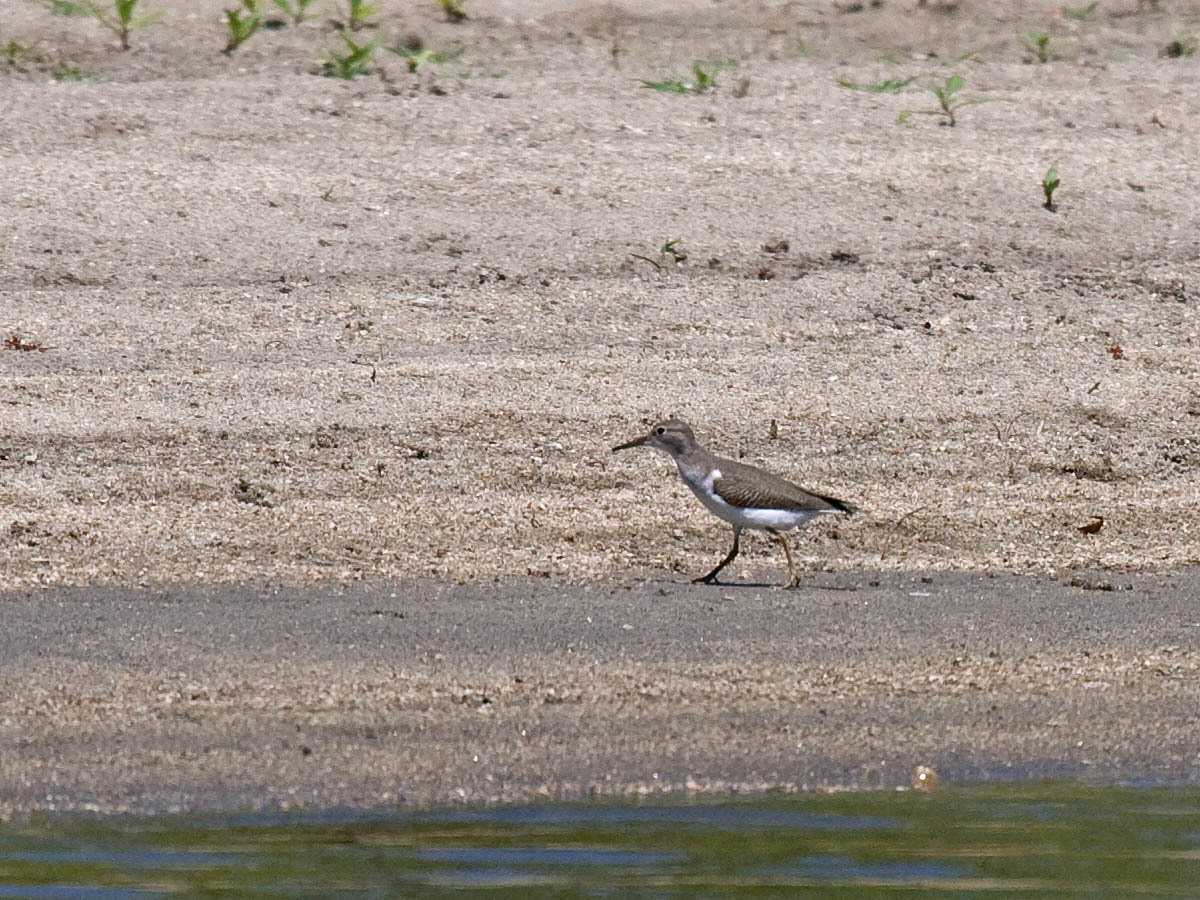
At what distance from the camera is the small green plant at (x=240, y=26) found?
13688mm

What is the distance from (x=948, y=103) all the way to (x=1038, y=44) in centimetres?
174

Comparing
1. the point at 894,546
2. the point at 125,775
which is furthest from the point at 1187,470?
the point at 125,775

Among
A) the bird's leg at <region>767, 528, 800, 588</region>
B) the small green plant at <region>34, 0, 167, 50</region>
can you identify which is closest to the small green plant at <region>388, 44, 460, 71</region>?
the small green plant at <region>34, 0, 167, 50</region>

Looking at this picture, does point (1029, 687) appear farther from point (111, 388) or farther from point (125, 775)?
point (111, 388)

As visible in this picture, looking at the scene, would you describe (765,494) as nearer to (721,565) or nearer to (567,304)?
(721,565)

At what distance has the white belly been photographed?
8109 mm

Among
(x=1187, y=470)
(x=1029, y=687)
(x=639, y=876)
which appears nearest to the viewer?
(x=639, y=876)

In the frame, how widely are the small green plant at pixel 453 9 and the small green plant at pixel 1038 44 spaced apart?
3.89 m

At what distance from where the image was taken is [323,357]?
10.1 m

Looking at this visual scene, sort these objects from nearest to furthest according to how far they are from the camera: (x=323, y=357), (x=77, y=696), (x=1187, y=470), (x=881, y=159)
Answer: (x=77, y=696) < (x=1187, y=470) < (x=323, y=357) < (x=881, y=159)

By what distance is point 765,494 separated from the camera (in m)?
8.12

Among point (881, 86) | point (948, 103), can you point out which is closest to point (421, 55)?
point (881, 86)

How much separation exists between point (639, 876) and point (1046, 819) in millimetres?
1302

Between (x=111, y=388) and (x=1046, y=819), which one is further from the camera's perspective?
(x=111, y=388)
